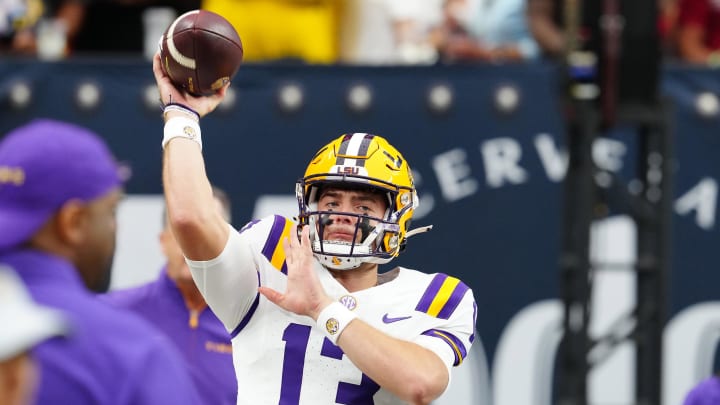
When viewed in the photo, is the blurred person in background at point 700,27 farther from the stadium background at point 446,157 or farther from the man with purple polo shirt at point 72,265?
the man with purple polo shirt at point 72,265

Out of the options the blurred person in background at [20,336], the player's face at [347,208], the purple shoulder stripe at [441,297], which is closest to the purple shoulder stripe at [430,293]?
the purple shoulder stripe at [441,297]

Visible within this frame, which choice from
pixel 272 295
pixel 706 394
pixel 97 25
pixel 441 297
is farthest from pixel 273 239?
pixel 97 25

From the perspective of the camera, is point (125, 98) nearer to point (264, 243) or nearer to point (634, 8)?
point (634, 8)

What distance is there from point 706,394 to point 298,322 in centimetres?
139

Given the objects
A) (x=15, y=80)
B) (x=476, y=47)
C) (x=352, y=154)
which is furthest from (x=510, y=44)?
(x=352, y=154)

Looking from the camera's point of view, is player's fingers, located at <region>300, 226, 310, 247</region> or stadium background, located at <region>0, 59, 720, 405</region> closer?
player's fingers, located at <region>300, 226, 310, 247</region>

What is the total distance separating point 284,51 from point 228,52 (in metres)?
3.32

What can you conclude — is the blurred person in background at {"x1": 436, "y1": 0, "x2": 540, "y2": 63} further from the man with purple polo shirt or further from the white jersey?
the man with purple polo shirt

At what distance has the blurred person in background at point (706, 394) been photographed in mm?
4383

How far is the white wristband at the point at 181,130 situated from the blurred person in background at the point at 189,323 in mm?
1749

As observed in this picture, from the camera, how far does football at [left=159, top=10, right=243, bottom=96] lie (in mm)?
3838

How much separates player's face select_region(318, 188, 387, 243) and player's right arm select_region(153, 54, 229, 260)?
0.34 m

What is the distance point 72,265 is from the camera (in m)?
2.68

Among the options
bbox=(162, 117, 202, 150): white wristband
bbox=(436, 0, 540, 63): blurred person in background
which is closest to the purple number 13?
bbox=(162, 117, 202, 150): white wristband
